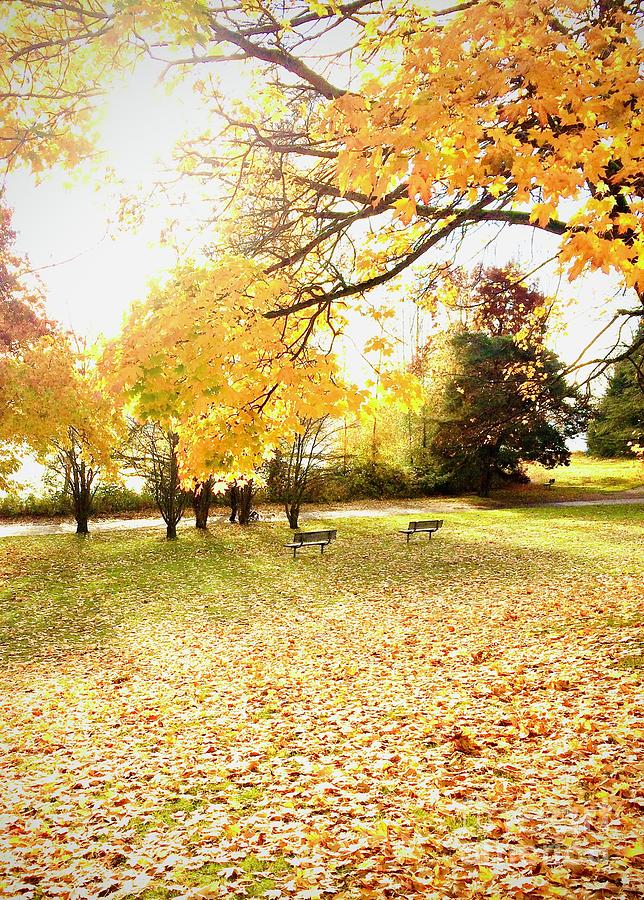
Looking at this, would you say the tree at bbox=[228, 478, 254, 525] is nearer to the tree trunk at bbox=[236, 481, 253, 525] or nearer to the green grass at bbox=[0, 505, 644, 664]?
the tree trunk at bbox=[236, 481, 253, 525]

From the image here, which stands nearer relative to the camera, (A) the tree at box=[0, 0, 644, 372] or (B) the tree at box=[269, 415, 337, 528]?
(A) the tree at box=[0, 0, 644, 372]

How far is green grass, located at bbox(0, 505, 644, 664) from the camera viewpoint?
10430 mm

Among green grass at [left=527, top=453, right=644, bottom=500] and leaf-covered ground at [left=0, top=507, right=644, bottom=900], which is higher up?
green grass at [left=527, top=453, right=644, bottom=500]

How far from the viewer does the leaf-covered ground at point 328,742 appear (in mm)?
3275

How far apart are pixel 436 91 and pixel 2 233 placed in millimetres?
25504

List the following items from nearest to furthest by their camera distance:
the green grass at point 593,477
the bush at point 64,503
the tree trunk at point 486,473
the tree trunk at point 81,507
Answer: the tree trunk at point 81,507 < the bush at point 64,503 < the tree trunk at point 486,473 < the green grass at point 593,477

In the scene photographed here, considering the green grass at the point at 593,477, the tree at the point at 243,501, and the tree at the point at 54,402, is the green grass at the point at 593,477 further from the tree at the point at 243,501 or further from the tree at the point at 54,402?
the tree at the point at 54,402

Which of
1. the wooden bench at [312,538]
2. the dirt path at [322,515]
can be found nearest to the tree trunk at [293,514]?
the dirt path at [322,515]

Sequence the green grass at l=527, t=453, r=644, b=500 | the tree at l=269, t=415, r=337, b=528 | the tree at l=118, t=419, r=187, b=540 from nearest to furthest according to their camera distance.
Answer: the tree at l=118, t=419, r=187, b=540 < the tree at l=269, t=415, r=337, b=528 < the green grass at l=527, t=453, r=644, b=500

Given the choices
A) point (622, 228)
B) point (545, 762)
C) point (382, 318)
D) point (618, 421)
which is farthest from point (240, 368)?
point (618, 421)

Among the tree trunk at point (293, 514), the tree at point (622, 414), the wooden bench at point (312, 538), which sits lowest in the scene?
the wooden bench at point (312, 538)

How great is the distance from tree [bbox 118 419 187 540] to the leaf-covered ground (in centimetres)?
607

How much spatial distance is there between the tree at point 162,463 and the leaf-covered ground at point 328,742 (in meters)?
6.07

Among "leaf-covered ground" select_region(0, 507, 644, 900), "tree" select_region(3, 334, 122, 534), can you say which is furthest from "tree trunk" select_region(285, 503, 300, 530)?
"leaf-covered ground" select_region(0, 507, 644, 900)
